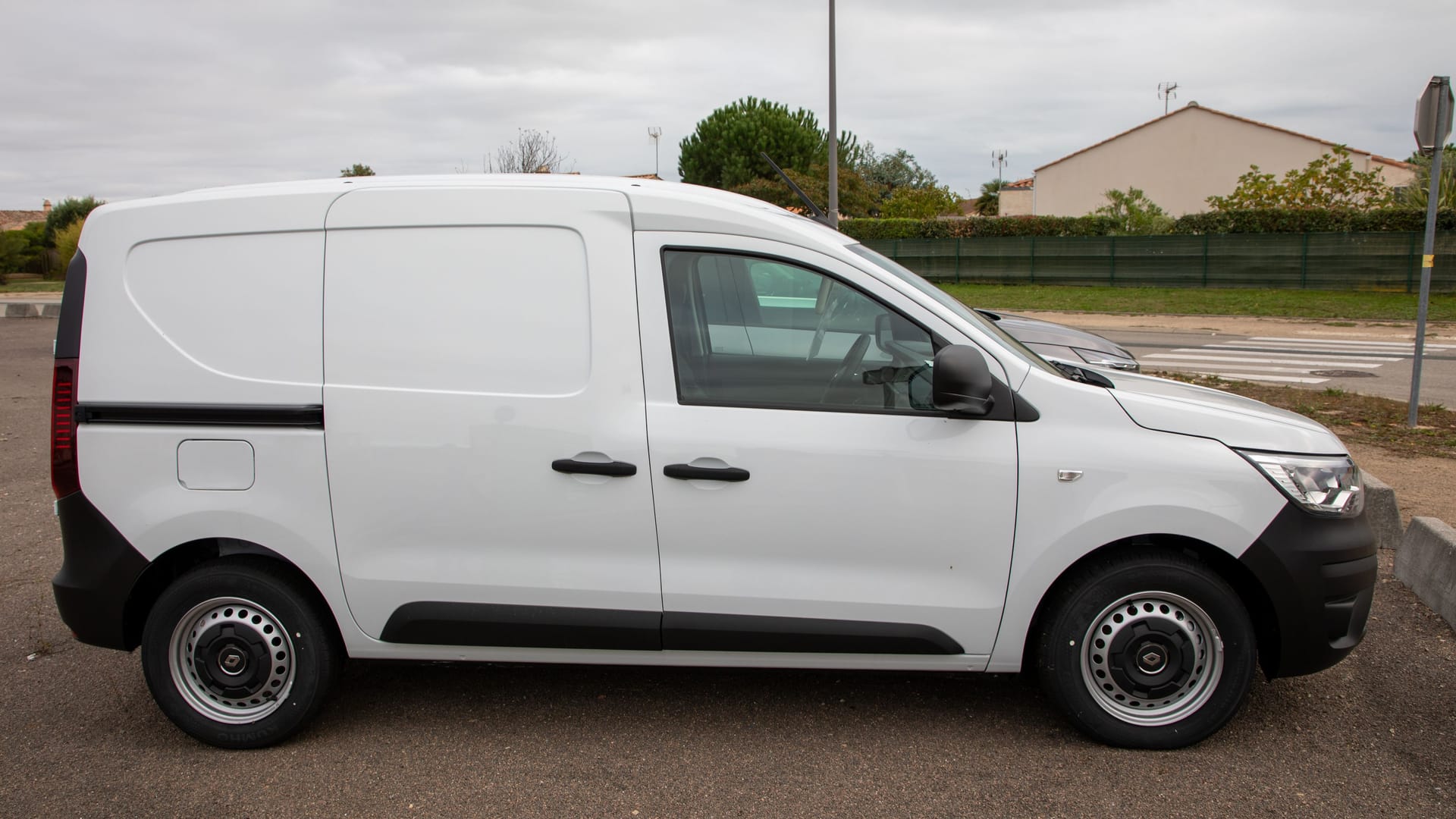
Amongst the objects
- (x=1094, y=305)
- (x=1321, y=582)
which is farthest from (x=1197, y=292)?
(x=1321, y=582)

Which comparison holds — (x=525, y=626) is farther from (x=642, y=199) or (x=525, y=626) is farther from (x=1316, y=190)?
(x=1316, y=190)

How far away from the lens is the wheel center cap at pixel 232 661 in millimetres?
3791

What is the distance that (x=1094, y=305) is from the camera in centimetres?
2512

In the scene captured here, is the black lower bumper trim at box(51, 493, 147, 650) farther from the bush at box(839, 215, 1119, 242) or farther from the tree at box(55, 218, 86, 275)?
the tree at box(55, 218, 86, 275)

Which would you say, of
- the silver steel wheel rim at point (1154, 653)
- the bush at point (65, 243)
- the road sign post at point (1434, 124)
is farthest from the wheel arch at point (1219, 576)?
the bush at point (65, 243)

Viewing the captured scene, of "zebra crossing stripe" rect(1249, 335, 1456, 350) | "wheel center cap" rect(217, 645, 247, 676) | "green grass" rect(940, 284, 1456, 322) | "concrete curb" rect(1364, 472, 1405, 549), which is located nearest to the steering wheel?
"wheel center cap" rect(217, 645, 247, 676)

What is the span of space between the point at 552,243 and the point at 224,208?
45.1 inches

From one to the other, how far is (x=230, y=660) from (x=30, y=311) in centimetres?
2376

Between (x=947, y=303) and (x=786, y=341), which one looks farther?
(x=947, y=303)

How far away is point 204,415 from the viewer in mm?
3684

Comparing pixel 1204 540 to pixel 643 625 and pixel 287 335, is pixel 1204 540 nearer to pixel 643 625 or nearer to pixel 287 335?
pixel 643 625

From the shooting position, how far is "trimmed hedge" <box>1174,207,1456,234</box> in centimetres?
2678

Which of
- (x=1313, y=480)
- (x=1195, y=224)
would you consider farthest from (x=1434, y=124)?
(x=1195, y=224)

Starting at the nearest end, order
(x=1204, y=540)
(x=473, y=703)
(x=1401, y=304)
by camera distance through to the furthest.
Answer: (x=1204, y=540), (x=473, y=703), (x=1401, y=304)
